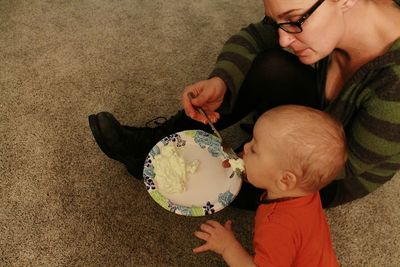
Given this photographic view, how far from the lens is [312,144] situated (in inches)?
29.0

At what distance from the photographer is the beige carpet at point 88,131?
991 mm

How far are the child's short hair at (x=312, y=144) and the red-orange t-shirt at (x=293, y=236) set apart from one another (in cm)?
7

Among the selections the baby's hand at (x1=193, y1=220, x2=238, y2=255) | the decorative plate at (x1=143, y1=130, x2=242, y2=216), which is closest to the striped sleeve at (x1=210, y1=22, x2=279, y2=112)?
the decorative plate at (x1=143, y1=130, x2=242, y2=216)

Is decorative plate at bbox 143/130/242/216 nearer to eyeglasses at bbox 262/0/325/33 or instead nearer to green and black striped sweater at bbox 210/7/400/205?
green and black striped sweater at bbox 210/7/400/205

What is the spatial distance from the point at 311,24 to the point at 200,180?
0.46 meters

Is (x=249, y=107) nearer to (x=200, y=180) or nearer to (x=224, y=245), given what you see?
(x=200, y=180)

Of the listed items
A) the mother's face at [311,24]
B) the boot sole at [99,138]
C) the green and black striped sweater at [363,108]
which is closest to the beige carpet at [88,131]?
the boot sole at [99,138]

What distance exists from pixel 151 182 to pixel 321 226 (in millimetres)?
398

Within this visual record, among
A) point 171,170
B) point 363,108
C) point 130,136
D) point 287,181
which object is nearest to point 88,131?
point 130,136

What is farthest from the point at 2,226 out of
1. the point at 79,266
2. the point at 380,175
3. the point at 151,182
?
the point at 380,175

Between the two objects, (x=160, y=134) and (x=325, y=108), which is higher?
(x=325, y=108)

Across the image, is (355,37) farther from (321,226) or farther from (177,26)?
(177,26)

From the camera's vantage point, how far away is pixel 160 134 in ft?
3.54

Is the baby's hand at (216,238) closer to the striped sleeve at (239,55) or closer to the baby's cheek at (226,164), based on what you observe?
the baby's cheek at (226,164)
